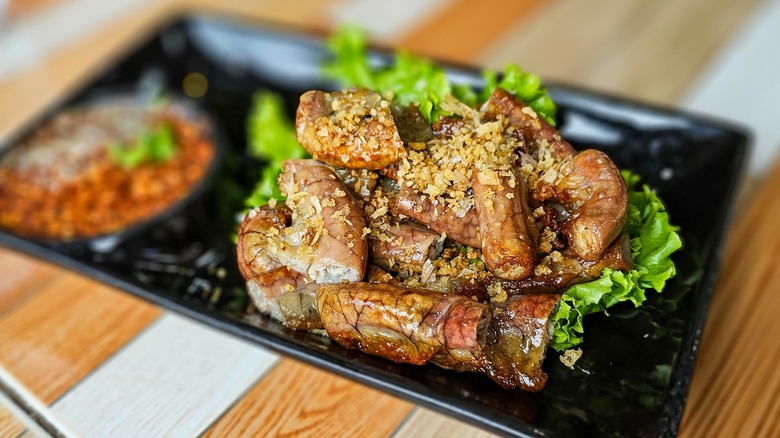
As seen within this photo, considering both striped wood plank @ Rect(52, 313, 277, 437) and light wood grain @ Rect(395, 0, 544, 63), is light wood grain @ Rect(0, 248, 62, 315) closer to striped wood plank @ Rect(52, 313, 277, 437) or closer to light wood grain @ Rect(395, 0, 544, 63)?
striped wood plank @ Rect(52, 313, 277, 437)

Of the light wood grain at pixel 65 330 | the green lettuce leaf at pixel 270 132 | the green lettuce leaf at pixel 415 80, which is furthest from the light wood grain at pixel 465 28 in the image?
the light wood grain at pixel 65 330

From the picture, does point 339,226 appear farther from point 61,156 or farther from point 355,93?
point 61,156

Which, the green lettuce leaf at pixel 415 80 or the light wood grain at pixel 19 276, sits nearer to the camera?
the green lettuce leaf at pixel 415 80

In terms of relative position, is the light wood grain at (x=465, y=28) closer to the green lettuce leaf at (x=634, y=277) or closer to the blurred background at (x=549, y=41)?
the blurred background at (x=549, y=41)

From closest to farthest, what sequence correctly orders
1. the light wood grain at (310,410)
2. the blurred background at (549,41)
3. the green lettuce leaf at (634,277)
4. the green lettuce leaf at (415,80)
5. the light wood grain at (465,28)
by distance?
1. the green lettuce leaf at (634,277)
2. the light wood grain at (310,410)
3. the green lettuce leaf at (415,80)
4. the blurred background at (549,41)
5. the light wood grain at (465,28)

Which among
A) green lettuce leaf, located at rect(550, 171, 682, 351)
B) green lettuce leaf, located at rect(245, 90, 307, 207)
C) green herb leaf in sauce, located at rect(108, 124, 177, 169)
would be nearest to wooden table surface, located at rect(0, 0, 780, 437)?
green lettuce leaf, located at rect(550, 171, 682, 351)

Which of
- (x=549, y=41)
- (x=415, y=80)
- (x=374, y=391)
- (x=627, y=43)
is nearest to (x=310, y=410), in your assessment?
(x=374, y=391)
